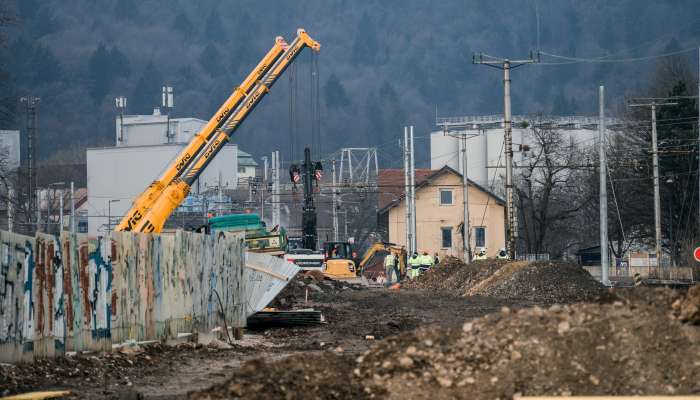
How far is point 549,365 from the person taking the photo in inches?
457

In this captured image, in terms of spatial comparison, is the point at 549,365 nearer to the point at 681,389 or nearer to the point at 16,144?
the point at 681,389

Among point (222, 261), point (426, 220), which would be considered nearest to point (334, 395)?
point (222, 261)

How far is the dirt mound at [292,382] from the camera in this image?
11.0 metres

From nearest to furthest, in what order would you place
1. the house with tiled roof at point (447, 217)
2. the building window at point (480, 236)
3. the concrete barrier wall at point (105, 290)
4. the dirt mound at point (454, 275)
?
the concrete barrier wall at point (105, 290) < the dirt mound at point (454, 275) < the house with tiled roof at point (447, 217) < the building window at point (480, 236)

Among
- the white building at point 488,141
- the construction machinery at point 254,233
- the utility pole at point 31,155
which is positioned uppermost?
the white building at point 488,141

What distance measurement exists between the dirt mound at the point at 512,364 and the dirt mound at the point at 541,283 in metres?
25.1

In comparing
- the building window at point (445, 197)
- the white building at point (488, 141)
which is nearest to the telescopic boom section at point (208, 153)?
the building window at point (445, 197)

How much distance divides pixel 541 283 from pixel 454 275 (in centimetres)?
923

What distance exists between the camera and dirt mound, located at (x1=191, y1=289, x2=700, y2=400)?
11.3m

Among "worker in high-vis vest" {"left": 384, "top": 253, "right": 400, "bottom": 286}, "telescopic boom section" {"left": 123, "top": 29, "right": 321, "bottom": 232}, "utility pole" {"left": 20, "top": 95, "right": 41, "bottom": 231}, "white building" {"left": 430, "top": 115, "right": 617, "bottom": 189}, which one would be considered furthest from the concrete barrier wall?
"white building" {"left": 430, "top": 115, "right": 617, "bottom": 189}

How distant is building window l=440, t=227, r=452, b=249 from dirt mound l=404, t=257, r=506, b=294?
44740 mm

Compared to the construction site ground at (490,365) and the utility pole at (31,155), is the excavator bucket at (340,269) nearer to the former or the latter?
the utility pole at (31,155)

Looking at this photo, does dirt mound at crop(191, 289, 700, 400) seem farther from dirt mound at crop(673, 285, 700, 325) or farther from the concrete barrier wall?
the concrete barrier wall

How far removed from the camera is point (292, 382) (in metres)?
11.3
